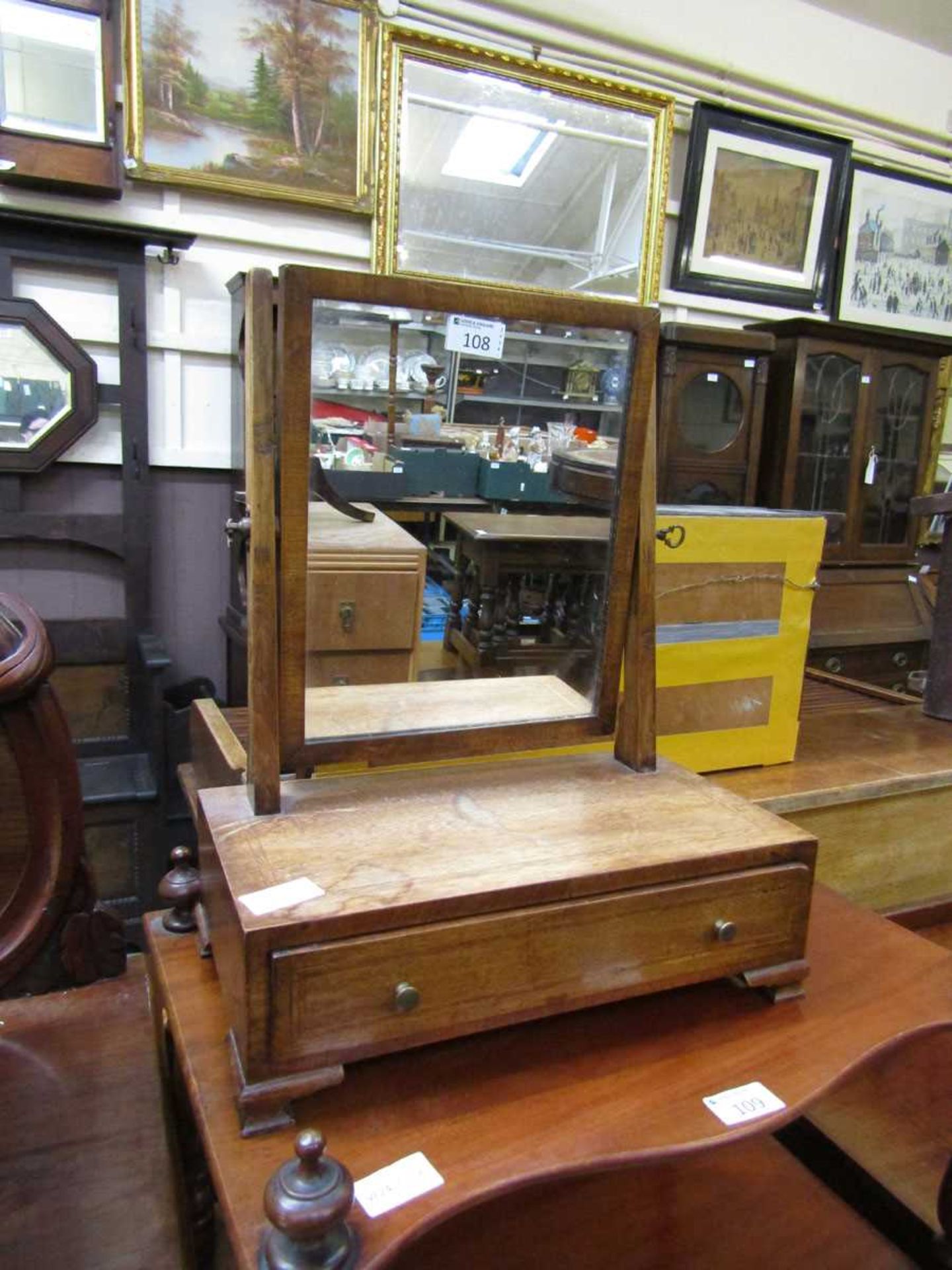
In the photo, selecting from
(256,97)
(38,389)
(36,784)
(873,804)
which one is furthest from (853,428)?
(36,784)

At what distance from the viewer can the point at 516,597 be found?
3.60 feet

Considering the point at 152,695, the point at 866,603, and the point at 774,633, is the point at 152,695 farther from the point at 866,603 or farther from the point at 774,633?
the point at 866,603

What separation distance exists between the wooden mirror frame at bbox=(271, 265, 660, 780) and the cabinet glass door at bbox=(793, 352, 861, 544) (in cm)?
176

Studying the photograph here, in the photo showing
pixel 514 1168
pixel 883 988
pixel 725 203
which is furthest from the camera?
pixel 725 203

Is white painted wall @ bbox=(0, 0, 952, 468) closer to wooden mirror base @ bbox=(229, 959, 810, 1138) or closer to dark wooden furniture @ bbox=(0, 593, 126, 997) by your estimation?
dark wooden furniture @ bbox=(0, 593, 126, 997)

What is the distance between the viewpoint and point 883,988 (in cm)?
94

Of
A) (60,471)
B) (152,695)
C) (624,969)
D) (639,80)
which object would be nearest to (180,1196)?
(624,969)

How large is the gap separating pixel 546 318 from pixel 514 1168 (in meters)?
0.77

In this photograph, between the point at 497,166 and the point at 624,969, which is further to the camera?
the point at 497,166

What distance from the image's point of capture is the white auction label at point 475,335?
90cm

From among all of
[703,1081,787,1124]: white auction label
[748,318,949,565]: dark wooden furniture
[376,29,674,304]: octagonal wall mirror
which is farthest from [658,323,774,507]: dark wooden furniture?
[703,1081,787,1124]: white auction label

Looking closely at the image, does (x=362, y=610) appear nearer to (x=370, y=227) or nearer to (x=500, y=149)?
(x=370, y=227)

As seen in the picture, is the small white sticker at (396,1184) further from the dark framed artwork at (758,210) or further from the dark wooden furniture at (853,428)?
the dark framed artwork at (758,210)

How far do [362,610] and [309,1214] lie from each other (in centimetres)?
60
